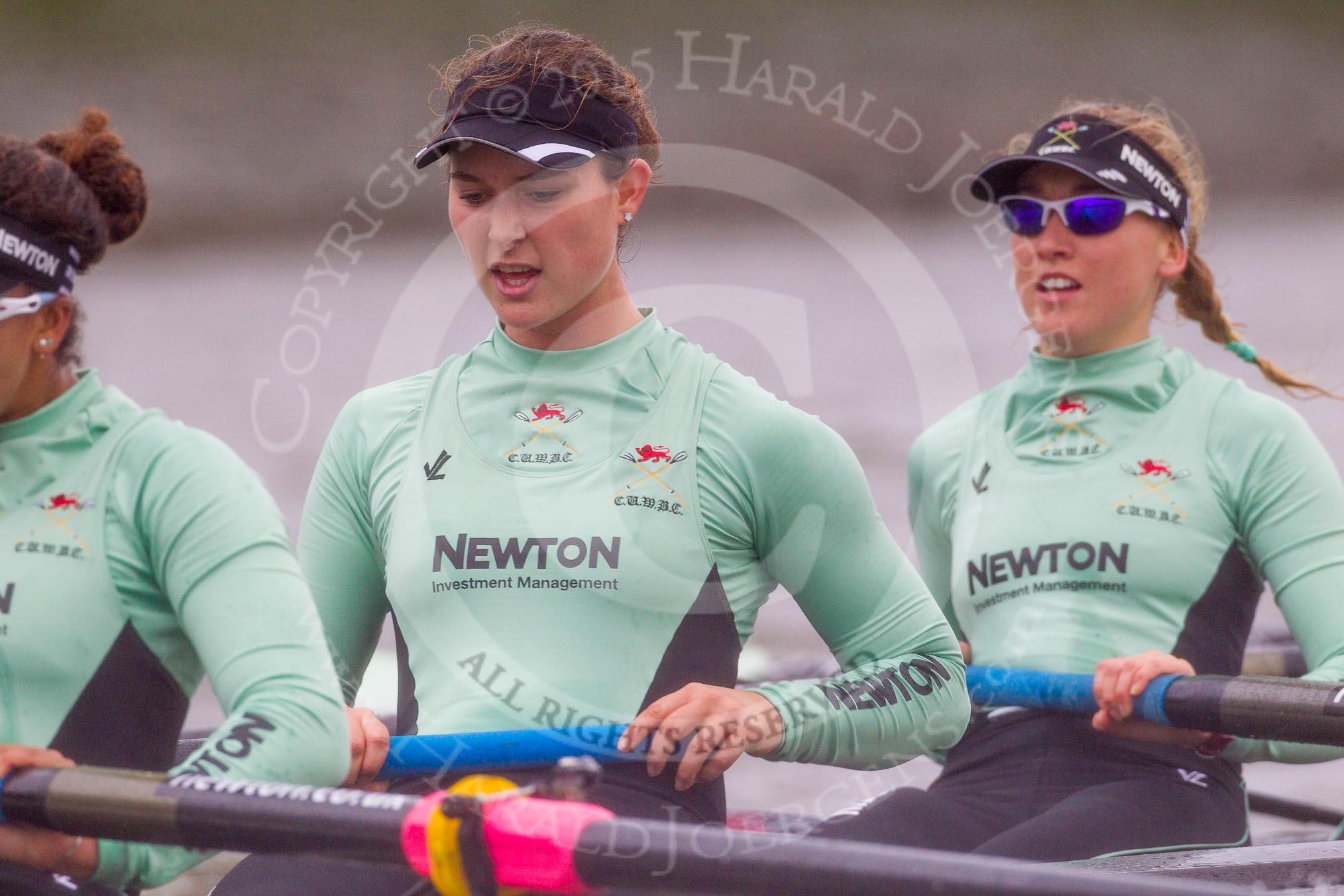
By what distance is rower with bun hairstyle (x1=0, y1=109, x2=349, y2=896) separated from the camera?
6.52 feet

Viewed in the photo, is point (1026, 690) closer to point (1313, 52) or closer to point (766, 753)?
point (766, 753)

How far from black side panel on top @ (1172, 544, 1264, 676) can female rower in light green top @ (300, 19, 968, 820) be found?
33.5 inches

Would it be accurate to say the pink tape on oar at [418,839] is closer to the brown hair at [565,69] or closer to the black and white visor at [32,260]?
the black and white visor at [32,260]

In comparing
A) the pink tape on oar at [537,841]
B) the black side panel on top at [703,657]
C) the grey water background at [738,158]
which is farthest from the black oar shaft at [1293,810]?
the grey water background at [738,158]

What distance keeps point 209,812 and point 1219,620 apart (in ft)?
6.54

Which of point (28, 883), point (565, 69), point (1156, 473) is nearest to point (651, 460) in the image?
point (565, 69)

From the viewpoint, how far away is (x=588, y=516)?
7.69ft

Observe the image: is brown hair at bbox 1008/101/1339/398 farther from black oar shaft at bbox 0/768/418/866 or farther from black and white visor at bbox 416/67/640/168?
black oar shaft at bbox 0/768/418/866

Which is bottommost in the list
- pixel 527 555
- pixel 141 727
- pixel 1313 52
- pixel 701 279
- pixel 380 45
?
pixel 141 727

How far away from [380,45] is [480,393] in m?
11.2

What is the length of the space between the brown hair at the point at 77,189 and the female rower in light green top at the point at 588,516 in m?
0.45

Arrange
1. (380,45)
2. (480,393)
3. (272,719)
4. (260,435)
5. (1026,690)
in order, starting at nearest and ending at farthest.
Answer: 1. (272,719)
2. (480,393)
3. (1026,690)
4. (260,435)
5. (380,45)

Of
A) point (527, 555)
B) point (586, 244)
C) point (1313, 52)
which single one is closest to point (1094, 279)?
point (586, 244)

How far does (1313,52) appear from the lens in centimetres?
1475
